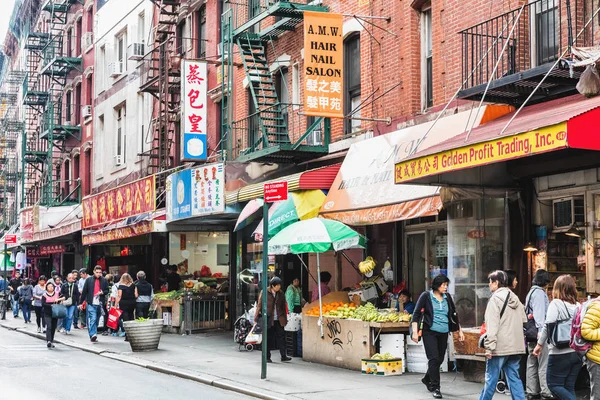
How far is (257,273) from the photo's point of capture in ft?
75.3

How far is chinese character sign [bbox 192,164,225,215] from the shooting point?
21203 mm

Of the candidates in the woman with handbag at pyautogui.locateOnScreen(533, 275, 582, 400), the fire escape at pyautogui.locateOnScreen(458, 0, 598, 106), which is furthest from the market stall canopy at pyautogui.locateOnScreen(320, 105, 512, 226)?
the woman with handbag at pyautogui.locateOnScreen(533, 275, 582, 400)

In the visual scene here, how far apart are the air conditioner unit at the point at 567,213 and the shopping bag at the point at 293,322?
5820mm

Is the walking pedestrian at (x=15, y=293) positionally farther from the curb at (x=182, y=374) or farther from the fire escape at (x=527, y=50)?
the fire escape at (x=527, y=50)

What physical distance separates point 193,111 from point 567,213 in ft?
44.5

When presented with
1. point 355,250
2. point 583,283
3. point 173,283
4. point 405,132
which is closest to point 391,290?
point 355,250

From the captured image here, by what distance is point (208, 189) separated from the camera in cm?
2162

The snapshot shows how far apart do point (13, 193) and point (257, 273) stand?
43970mm

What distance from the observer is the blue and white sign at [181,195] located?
22516mm

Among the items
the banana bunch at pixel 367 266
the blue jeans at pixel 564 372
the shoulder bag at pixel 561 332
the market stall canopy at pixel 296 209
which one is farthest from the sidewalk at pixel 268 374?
the market stall canopy at pixel 296 209

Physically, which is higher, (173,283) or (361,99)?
(361,99)

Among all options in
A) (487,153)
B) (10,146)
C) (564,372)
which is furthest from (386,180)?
(10,146)

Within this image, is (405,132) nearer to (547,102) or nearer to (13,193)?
(547,102)

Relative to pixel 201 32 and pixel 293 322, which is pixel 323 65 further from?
pixel 201 32
